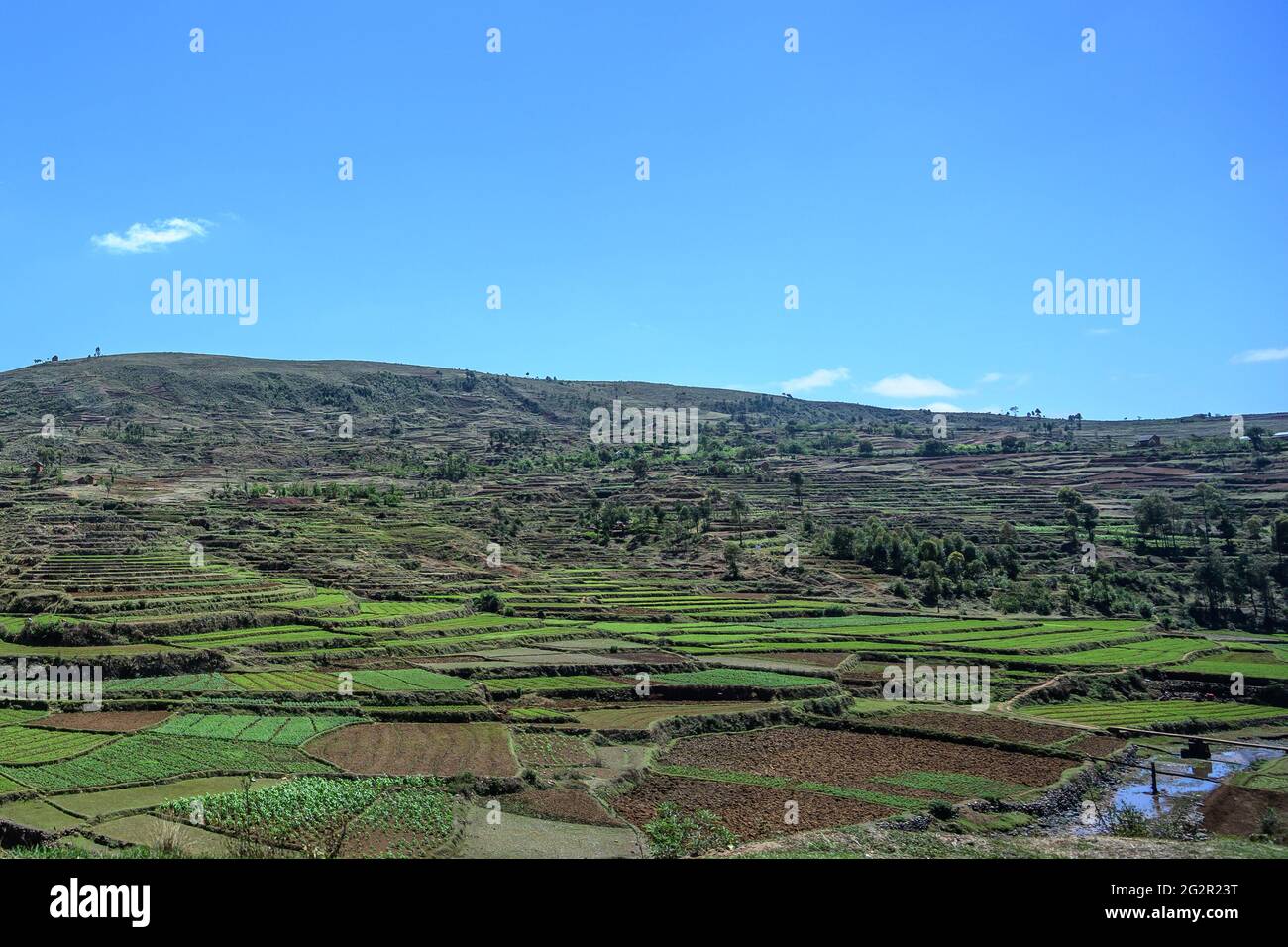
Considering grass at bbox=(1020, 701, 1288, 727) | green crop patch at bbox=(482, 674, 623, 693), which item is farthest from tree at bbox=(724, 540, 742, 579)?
grass at bbox=(1020, 701, 1288, 727)

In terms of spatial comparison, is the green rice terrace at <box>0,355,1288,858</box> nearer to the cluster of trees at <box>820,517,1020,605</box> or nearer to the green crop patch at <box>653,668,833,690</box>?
the green crop patch at <box>653,668,833,690</box>

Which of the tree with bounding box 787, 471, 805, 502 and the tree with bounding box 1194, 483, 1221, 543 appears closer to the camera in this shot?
the tree with bounding box 1194, 483, 1221, 543

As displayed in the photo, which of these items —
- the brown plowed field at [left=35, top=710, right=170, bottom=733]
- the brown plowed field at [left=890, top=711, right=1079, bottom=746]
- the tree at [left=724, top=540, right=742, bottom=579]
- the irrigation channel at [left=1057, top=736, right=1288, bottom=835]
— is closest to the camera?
the irrigation channel at [left=1057, top=736, right=1288, bottom=835]

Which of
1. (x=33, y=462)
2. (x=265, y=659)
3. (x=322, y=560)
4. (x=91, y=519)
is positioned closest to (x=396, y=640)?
(x=265, y=659)

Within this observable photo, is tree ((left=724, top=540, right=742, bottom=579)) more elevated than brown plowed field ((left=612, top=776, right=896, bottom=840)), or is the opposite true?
tree ((left=724, top=540, right=742, bottom=579))

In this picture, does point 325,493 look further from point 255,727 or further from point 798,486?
point 255,727

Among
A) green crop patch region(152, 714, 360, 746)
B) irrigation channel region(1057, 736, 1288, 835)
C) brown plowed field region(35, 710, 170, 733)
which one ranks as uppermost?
brown plowed field region(35, 710, 170, 733)
